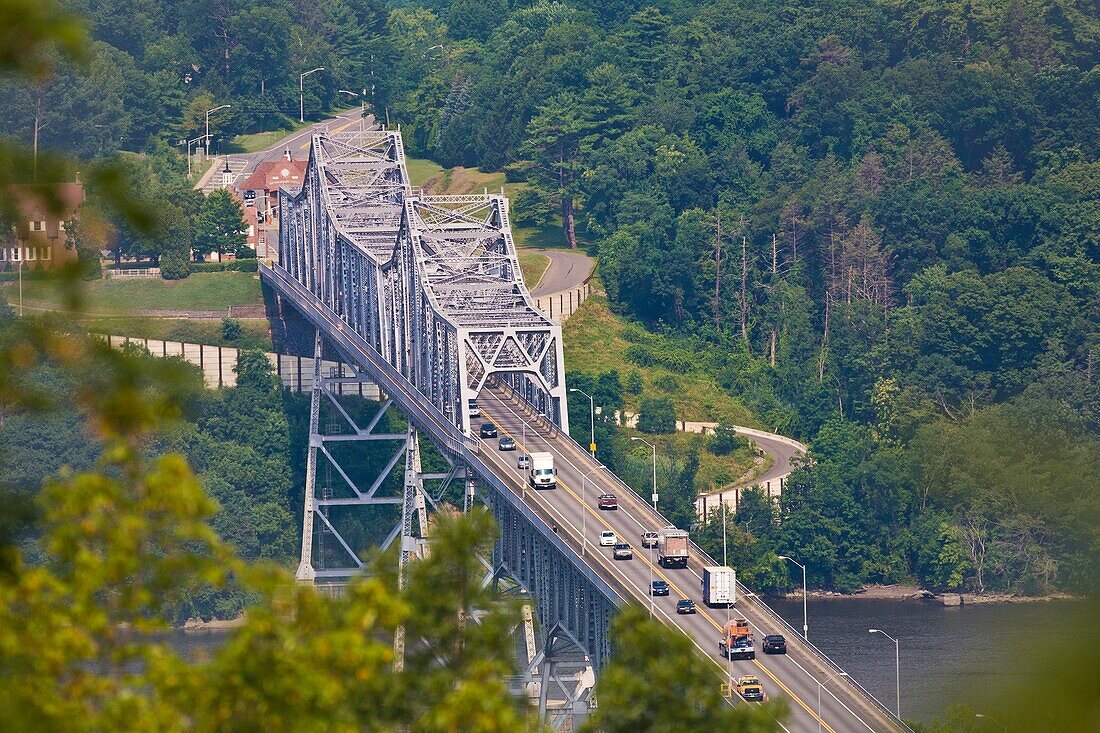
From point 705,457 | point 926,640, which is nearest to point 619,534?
point 926,640

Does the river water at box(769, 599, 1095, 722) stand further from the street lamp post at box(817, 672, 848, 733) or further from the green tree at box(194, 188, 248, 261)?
the green tree at box(194, 188, 248, 261)

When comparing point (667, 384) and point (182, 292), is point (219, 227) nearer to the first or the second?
point (182, 292)

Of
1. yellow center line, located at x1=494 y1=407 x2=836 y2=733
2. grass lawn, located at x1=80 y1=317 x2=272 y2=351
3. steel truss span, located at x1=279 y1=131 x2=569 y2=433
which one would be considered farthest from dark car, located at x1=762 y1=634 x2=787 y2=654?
grass lawn, located at x1=80 y1=317 x2=272 y2=351

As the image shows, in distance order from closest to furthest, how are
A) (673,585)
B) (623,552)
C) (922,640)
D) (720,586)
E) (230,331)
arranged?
(720,586) → (673,585) → (623,552) → (922,640) → (230,331)

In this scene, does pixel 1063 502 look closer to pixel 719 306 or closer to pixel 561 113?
pixel 719 306

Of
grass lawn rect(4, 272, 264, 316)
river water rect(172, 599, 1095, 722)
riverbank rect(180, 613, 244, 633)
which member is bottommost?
riverbank rect(180, 613, 244, 633)

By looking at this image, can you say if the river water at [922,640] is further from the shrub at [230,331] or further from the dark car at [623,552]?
the shrub at [230,331]
